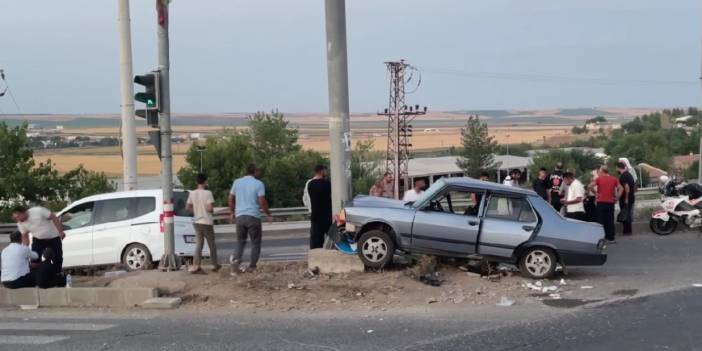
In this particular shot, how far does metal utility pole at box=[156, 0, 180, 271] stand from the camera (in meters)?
11.8

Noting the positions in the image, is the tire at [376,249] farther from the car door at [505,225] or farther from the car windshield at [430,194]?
the car door at [505,225]

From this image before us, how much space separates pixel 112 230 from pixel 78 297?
4.80 meters

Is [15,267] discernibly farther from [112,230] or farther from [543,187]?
[543,187]

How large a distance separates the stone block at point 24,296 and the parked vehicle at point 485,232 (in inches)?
170

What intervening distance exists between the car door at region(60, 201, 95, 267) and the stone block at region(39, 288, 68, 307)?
462cm

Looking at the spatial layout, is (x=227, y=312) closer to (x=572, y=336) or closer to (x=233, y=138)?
(x=572, y=336)

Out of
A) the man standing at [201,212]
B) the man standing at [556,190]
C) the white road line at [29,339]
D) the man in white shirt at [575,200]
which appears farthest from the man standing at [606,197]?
the white road line at [29,339]

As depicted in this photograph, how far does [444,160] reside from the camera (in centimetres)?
11631

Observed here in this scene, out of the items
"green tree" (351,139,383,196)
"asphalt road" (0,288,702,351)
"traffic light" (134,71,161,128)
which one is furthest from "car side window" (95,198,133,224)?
"green tree" (351,139,383,196)

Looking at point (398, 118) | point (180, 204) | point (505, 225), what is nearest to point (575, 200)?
point (505, 225)

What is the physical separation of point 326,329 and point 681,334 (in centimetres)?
373

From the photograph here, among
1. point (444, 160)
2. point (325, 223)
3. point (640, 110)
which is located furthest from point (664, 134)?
point (325, 223)

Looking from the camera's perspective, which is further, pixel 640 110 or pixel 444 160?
pixel 640 110

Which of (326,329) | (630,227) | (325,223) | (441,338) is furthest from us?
(630,227)
